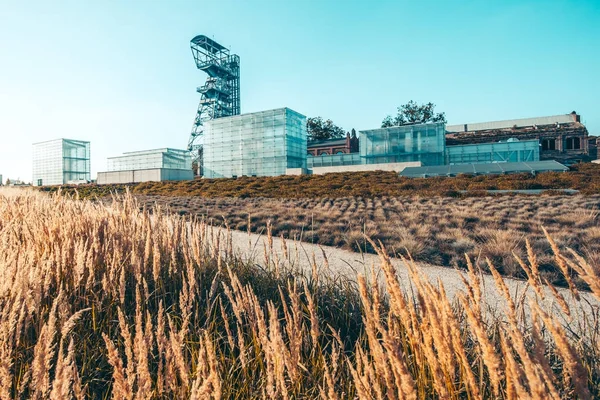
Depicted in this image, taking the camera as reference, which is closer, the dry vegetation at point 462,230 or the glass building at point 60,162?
the dry vegetation at point 462,230

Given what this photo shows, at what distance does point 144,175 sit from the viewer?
4022cm

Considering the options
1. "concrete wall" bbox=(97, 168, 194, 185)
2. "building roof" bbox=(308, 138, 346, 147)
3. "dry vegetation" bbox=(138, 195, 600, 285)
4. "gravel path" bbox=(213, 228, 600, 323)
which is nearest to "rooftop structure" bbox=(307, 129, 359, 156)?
"building roof" bbox=(308, 138, 346, 147)

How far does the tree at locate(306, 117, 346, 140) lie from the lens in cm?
6450

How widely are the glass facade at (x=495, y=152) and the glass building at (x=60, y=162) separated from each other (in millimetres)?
47583

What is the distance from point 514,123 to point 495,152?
1646 cm

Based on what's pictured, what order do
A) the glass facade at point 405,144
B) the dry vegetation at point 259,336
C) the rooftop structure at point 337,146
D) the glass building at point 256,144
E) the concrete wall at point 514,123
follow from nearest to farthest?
the dry vegetation at point 259,336 < the glass facade at point 405,144 < the glass building at point 256,144 < the concrete wall at point 514,123 < the rooftop structure at point 337,146

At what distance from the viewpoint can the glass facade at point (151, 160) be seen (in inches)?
1860

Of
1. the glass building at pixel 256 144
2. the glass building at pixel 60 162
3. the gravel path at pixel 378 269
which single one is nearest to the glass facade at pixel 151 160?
the glass building at pixel 60 162

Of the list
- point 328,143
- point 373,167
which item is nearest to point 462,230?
point 373,167

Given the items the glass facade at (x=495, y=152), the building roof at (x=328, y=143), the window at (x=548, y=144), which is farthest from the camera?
the building roof at (x=328, y=143)

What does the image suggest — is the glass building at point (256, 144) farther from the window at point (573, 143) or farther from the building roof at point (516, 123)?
the window at point (573, 143)

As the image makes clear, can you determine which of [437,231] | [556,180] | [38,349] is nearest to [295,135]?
[556,180]

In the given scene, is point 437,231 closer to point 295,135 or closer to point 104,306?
point 104,306

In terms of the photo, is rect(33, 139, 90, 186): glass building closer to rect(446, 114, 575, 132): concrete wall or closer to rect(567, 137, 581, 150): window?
rect(446, 114, 575, 132): concrete wall
